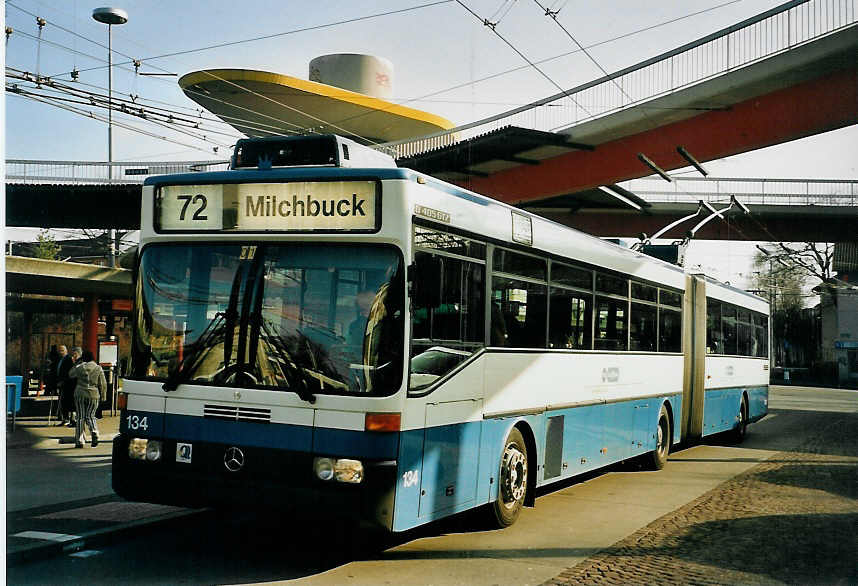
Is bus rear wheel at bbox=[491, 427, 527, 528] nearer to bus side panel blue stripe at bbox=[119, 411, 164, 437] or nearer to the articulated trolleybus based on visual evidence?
the articulated trolleybus

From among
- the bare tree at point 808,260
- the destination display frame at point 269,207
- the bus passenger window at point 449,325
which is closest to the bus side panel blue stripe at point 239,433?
the bus passenger window at point 449,325

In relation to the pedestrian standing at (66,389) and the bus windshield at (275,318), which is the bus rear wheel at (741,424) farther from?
the bus windshield at (275,318)

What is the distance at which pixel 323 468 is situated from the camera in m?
7.13

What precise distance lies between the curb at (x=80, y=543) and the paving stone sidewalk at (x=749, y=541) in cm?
392

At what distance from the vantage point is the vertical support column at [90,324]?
22812 mm

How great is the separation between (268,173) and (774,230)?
36.9 meters

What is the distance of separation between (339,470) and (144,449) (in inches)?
71.2

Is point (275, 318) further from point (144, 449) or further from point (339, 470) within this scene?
point (144, 449)

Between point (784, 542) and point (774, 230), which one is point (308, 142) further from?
point (774, 230)

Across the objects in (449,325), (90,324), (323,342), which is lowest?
(323,342)

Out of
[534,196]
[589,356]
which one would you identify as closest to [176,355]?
[589,356]

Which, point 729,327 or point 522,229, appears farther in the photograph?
point 729,327

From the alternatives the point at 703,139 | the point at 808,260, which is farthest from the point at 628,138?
the point at 808,260

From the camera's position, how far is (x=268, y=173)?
308 inches
